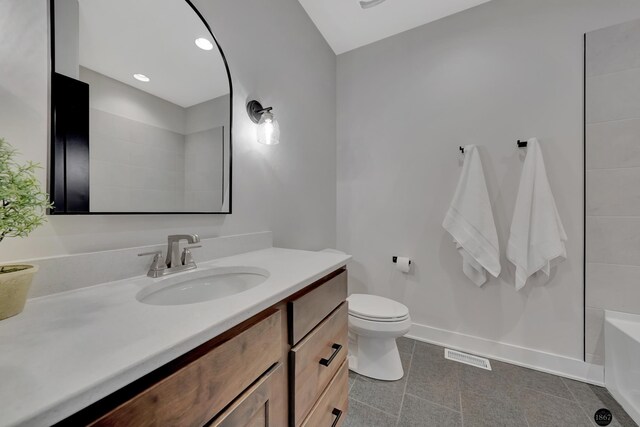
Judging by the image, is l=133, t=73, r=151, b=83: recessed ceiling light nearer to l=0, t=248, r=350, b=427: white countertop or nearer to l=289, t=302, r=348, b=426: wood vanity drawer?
l=0, t=248, r=350, b=427: white countertop

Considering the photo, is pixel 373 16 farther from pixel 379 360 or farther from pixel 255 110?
pixel 379 360

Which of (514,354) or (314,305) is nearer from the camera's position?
(314,305)

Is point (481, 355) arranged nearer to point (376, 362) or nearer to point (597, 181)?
point (376, 362)

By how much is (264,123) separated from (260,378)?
1.17 metres

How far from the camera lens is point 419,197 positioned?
6.53 ft

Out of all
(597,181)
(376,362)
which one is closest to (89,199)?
(376,362)

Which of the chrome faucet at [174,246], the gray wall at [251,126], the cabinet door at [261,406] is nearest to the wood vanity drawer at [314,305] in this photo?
the cabinet door at [261,406]

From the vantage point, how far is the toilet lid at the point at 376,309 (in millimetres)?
1461

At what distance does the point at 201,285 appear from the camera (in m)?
0.91

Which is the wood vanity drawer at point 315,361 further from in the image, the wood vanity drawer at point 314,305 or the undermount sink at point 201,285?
the undermount sink at point 201,285

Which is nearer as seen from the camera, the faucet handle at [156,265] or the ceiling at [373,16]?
the faucet handle at [156,265]

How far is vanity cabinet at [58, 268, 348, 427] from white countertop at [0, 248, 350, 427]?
31 millimetres

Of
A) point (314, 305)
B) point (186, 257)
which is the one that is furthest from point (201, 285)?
point (314, 305)

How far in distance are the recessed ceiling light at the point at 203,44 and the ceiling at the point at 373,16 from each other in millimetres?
1110
